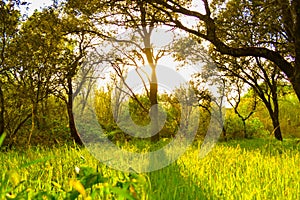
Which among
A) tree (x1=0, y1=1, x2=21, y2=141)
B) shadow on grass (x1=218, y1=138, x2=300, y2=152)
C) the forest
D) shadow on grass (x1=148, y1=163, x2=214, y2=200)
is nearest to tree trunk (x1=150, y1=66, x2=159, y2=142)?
the forest

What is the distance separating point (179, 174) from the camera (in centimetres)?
325

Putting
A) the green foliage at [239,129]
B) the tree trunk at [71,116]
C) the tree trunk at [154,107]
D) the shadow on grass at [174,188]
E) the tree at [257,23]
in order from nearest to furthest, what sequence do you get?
the shadow on grass at [174,188], the tree at [257,23], the tree trunk at [154,107], the tree trunk at [71,116], the green foliage at [239,129]

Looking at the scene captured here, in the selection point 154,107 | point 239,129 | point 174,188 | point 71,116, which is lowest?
point 174,188

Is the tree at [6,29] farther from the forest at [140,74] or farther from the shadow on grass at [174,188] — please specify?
the shadow on grass at [174,188]

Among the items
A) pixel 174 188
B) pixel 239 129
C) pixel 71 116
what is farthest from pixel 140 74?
pixel 174 188

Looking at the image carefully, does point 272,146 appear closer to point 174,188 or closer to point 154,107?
point 154,107

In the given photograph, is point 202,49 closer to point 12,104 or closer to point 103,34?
point 103,34

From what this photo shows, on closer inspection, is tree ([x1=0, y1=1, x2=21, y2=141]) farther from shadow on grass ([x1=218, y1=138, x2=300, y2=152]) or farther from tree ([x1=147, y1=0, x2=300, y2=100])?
shadow on grass ([x1=218, y1=138, x2=300, y2=152])

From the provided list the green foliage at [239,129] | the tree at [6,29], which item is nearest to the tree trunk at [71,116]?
the tree at [6,29]

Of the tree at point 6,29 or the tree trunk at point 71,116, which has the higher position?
the tree at point 6,29

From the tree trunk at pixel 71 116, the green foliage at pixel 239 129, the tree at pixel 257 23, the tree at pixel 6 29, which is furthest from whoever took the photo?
the green foliage at pixel 239 129

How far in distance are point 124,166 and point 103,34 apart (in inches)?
291

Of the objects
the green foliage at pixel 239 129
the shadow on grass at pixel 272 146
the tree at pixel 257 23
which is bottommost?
the shadow on grass at pixel 272 146

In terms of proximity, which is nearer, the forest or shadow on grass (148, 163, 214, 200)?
shadow on grass (148, 163, 214, 200)
